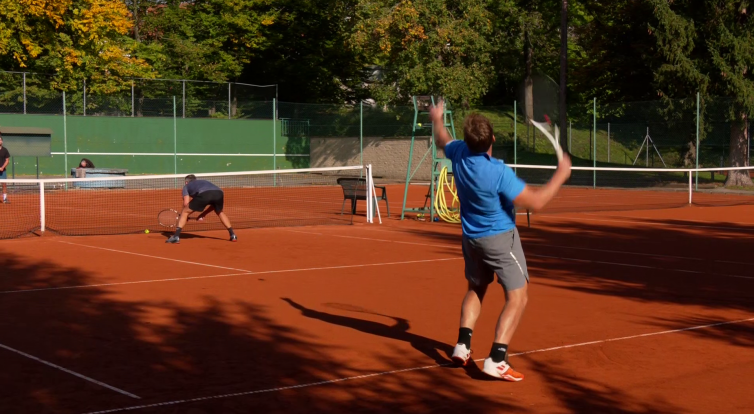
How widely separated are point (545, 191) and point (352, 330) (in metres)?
2.48

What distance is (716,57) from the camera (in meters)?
30.7

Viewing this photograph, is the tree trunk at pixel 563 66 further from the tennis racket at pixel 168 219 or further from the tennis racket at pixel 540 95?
the tennis racket at pixel 168 219

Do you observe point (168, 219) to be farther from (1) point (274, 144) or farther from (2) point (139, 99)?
(2) point (139, 99)

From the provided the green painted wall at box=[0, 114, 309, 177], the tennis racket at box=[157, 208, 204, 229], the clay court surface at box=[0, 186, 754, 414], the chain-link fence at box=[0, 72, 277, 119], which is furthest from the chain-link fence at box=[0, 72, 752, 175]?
the clay court surface at box=[0, 186, 754, 414]

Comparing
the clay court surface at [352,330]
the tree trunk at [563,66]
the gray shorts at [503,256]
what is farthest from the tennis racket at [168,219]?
the tree trunk at [563,66]

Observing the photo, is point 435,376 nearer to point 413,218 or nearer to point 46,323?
point 46,323

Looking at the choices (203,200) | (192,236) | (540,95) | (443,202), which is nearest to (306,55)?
(540,95)

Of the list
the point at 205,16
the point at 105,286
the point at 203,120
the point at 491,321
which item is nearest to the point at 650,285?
the point at 491,321

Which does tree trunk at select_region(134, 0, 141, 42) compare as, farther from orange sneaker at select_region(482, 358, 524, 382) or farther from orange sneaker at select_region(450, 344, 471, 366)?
orange sneaker at select_region(482, 358, 524, 382)

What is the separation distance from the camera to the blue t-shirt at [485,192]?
556 cm

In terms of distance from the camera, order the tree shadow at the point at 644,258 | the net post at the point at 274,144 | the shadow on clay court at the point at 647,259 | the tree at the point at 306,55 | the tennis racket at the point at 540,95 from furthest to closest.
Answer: the tennis racket at the point at 540,95 → the tree at the point at 306,55 → the net post at the point at 274,144 → the tree shadow at the point at 644,258 → the shadow on clay court at the point at 647,259

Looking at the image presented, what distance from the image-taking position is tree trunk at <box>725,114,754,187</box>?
31.0m

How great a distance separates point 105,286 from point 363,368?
14.7ft

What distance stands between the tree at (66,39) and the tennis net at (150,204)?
8140 mm
